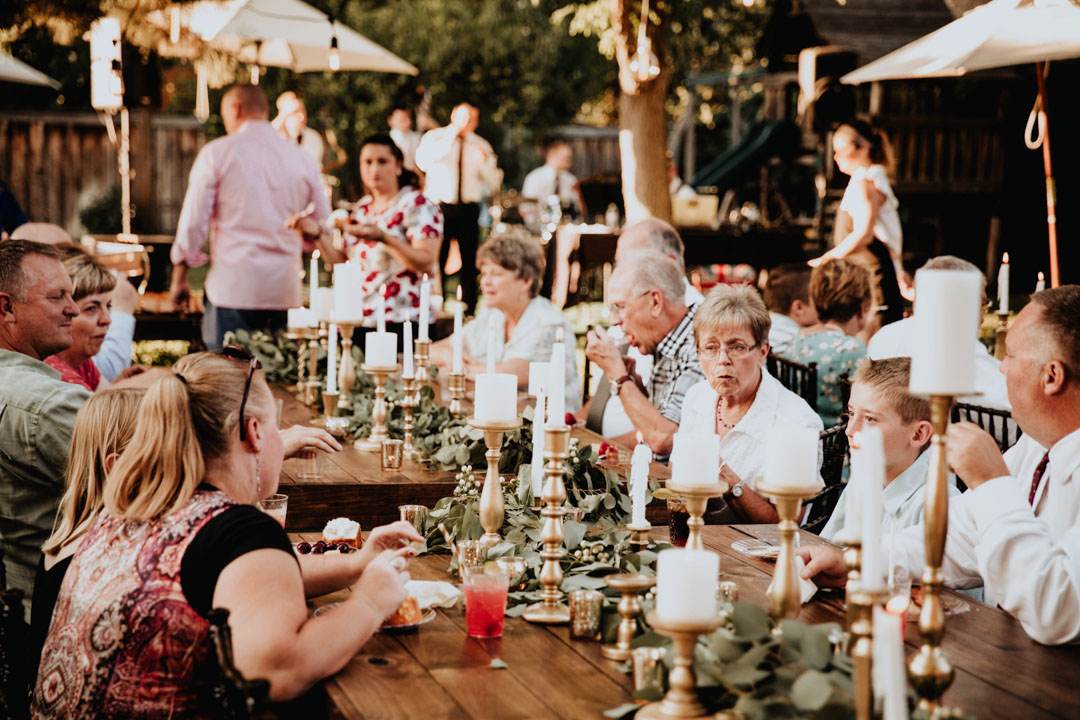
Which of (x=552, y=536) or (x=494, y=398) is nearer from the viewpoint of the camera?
(x=552, y=536)

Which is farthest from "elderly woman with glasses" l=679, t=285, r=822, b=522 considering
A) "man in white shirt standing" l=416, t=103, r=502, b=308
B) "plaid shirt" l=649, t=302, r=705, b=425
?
"man in white shirt standing" l=416, t=103, r=502, b=308

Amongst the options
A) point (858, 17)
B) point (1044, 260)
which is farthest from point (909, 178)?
point (1044, 260)

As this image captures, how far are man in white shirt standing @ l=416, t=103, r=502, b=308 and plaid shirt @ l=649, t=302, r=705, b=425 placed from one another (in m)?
6.76

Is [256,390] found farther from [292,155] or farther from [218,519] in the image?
[292,155]

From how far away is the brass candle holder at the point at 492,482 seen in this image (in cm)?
254

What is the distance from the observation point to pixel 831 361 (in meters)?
4.80

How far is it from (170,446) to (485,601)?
60 cm

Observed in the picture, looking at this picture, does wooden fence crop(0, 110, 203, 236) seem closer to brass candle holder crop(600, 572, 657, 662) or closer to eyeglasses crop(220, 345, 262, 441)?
eyeglasses crop(220, 345, 262, 441)

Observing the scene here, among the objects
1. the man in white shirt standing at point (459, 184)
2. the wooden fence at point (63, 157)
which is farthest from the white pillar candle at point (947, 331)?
the wooden fence at point (63, 157)

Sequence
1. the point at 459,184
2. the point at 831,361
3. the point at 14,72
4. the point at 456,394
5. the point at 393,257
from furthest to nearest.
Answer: the point at 459,184, the point at 14,72, the point at 393,257, the point at 831,361, the point at 456,394

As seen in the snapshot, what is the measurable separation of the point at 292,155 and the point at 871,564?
18.6 feet

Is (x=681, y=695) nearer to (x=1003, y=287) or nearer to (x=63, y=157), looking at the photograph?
(x=1003, y=287)

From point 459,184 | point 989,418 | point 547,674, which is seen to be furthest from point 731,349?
point 459,184

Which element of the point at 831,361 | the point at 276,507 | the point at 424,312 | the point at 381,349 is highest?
the point at 424,312
